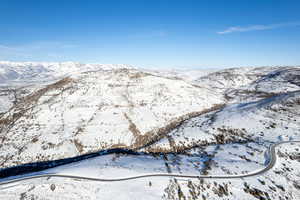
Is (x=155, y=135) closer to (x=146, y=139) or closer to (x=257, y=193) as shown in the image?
(x=146, y=139)

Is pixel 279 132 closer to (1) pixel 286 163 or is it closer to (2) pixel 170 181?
(1) pixel 286 163

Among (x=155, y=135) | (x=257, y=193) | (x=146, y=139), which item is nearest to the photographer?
(x=257, y=193)

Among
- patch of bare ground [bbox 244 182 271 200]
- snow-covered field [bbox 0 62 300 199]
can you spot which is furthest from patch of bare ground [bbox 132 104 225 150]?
patch of bare ground [bbox 244 182 271 200]

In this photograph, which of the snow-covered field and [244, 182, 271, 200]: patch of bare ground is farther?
the snow-covered field

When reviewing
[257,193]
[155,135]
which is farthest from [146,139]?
[257,193]

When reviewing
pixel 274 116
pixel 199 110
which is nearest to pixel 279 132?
pixel 274 116

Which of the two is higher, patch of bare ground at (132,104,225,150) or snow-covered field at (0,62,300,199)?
snow-covered field at (0,62,300,199)

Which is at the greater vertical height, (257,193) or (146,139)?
(257,193)

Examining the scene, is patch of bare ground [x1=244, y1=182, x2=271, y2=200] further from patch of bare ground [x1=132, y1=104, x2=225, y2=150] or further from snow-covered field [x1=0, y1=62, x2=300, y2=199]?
patch of bare ground [x1=132, y1=104, x2=225, y2=150]
